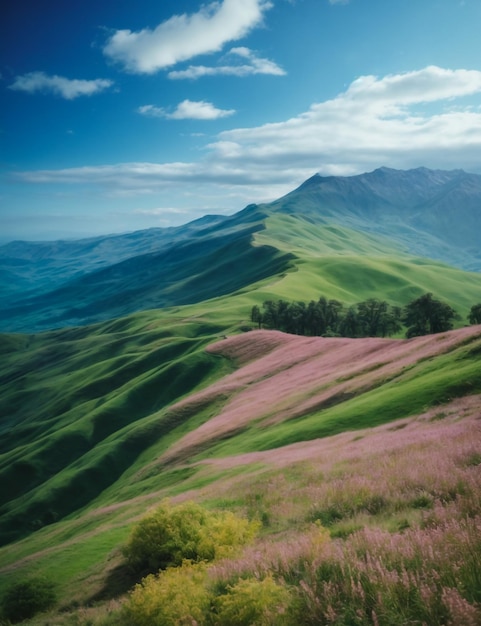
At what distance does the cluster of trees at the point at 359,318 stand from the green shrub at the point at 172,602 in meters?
105

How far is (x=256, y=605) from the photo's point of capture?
8695mm

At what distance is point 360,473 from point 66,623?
12.2m

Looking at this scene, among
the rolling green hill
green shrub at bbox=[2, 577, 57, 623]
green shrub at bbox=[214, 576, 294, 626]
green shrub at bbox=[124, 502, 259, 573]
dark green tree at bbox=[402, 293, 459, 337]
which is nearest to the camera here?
green shrub at bbox=[214, 576, 294, 626]

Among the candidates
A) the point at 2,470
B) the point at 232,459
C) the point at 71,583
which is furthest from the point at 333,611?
the point at 2,470

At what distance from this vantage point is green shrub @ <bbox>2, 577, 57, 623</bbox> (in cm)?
1995

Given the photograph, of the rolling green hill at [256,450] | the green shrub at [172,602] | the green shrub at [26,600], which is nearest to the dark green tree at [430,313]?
the rolling green hill at [256,450]

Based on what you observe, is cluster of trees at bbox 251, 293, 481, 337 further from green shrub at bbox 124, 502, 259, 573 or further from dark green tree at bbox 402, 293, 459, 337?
green shrub at bbox 124, 502, 259, 573

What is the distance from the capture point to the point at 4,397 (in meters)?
180

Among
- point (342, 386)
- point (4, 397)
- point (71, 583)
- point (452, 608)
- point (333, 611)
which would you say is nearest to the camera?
point (452, 608)

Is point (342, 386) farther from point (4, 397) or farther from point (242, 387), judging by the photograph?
point (4, 397)

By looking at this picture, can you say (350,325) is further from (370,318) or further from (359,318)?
Result: (370,318)

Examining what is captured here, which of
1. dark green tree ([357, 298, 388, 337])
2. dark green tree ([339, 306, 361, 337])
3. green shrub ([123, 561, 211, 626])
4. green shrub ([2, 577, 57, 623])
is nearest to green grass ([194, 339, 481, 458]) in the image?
green shrub ([2, 577, 57, 623])

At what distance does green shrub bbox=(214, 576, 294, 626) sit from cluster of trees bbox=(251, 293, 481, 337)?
349ft

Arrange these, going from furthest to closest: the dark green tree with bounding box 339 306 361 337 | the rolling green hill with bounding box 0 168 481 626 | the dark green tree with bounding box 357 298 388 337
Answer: the dark green tree with bounding box 357 298 388 337
the dark green tree with bounding box 339 306 361 337
the rolling green hill with bounding box 0 168 481 626
